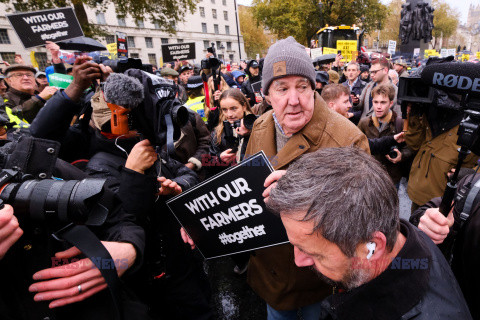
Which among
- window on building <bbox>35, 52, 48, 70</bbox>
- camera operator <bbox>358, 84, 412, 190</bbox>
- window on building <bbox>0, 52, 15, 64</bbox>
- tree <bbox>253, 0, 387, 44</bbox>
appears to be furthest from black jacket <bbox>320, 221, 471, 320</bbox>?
window on building <bbox>0, 52, 15, 64</bbox>

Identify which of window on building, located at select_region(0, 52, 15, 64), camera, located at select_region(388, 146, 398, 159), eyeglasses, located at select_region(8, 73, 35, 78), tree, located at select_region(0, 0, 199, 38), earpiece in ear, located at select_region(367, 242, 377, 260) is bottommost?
camera, located at select_region(388, 146, 398, 159)

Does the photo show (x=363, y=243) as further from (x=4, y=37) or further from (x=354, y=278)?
(x=4, y=37)

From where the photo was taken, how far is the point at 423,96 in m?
2.33

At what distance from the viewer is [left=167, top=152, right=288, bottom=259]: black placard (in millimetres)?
1551

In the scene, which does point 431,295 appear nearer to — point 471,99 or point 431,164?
point 471,99

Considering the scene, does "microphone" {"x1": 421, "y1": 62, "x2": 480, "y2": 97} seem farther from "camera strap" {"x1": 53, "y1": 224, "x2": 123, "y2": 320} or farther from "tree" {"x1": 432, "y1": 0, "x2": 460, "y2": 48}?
"tree" {"x1": 432, "y1": 0, "x2": 460, "y2": 48}

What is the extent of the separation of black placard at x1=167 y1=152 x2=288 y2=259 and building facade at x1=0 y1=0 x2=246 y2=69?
26.0 metres

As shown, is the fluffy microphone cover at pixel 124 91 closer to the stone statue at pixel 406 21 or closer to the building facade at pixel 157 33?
the stone statue at pixel 406 21

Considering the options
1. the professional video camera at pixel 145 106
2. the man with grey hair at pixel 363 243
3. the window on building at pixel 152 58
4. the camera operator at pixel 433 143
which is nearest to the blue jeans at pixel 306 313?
the man with grey hair at pixel 363 243

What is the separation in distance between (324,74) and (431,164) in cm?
281

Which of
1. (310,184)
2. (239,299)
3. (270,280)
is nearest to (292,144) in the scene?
(310,184)

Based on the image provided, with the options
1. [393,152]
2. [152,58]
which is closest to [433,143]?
[393,152]

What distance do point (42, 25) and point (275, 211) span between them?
5160 mm

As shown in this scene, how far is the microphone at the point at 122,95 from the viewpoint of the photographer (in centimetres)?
151
